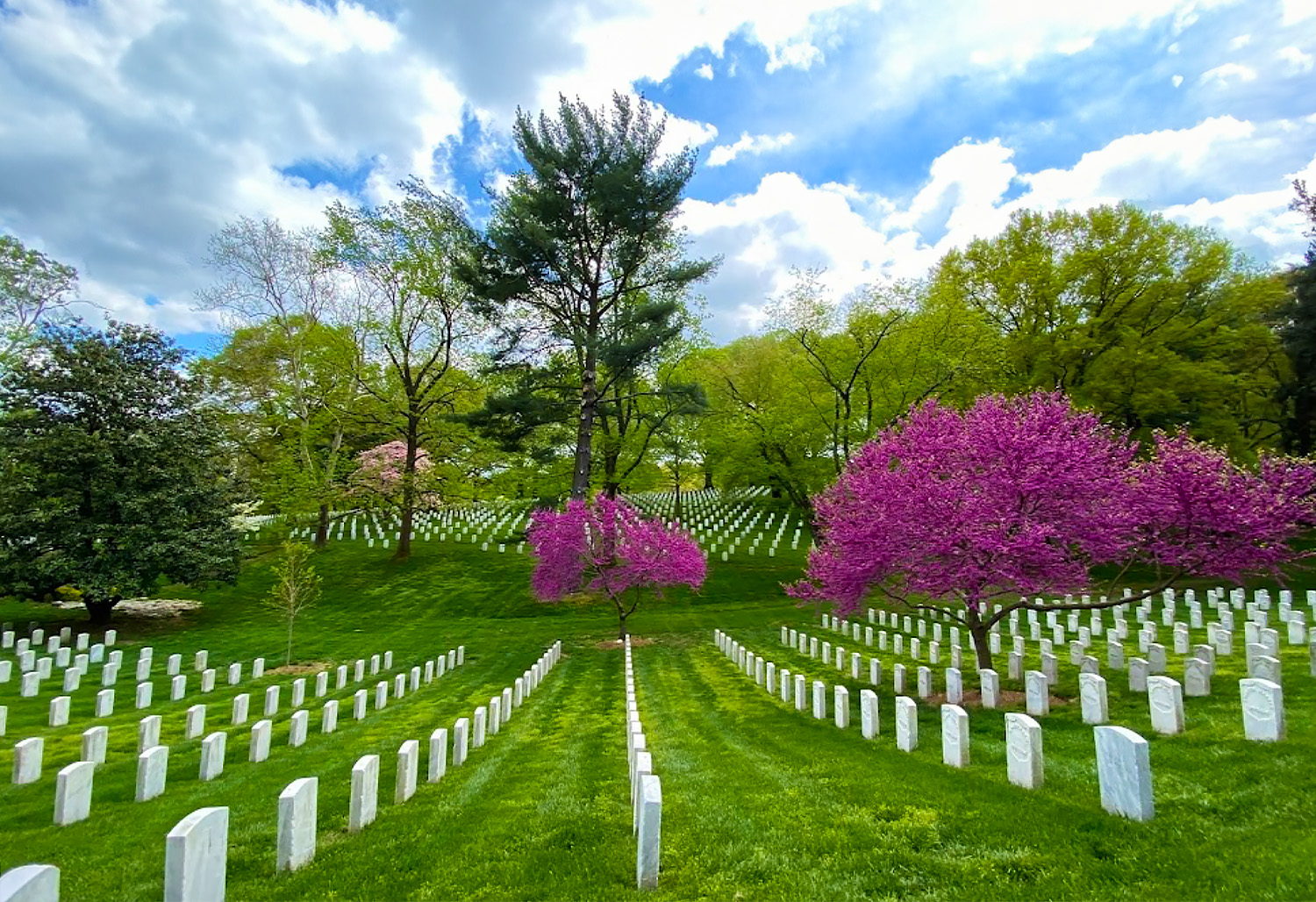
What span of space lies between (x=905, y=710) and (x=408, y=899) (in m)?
4.78

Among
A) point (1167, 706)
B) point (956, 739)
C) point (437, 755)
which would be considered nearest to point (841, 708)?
point (956, 739)

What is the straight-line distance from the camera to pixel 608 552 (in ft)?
60.7

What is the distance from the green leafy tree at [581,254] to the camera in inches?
874

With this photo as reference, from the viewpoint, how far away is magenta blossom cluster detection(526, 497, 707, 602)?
56.7ft

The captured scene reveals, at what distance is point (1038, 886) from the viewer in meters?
2.99

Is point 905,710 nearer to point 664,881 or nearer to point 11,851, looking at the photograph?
point 664,881

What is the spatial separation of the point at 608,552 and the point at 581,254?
39.2 feet

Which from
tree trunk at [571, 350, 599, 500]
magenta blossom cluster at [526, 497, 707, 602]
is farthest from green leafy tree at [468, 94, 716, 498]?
magenta blossom cluster at [526, 497, 707, 602]

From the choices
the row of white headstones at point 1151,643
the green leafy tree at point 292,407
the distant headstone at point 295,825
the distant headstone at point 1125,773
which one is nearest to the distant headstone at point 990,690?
the row of white headstones at point 1151,643

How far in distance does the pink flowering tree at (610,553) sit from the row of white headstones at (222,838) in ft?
36.9

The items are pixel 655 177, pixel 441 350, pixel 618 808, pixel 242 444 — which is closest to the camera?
pixel 618 808

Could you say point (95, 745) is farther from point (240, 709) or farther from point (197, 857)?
point (197, 857)

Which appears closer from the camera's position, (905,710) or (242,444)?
(905,710)

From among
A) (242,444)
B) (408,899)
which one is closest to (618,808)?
(408,899)
